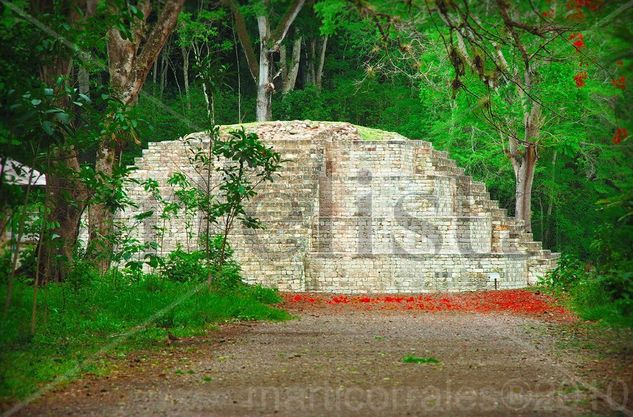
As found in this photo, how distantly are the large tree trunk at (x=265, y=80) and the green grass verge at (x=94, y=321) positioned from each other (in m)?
16.5

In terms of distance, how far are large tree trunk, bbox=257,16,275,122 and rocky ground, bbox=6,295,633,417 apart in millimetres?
20194

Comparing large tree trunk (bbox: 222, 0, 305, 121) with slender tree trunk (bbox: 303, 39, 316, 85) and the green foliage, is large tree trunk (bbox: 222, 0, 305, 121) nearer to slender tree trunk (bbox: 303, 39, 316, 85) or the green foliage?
slender tree trunk (bbox: 303, 39, 316, 85)

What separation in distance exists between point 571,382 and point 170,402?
3.40 metres

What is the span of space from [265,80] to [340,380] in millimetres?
25369

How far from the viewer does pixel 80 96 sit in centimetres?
905

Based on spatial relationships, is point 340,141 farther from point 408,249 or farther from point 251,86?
point 251,86

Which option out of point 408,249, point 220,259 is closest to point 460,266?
point 408,249

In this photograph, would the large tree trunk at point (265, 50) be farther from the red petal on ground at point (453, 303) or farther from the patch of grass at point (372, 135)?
the red petal on ground at point (453, 303)

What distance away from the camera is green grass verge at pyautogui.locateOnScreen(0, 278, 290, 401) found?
25.6 feet

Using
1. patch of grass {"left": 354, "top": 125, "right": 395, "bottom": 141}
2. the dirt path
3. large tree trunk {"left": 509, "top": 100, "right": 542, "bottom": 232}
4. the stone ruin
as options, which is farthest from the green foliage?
patch of grass {"left": 354, "top": 125, "right": 395, "bottom": 141}

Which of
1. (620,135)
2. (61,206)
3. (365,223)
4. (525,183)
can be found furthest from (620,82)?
(525,183)

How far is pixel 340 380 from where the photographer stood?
793 centimetres

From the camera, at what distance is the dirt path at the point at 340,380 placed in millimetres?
6629

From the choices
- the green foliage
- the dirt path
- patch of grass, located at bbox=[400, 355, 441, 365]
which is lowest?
the dirt path
